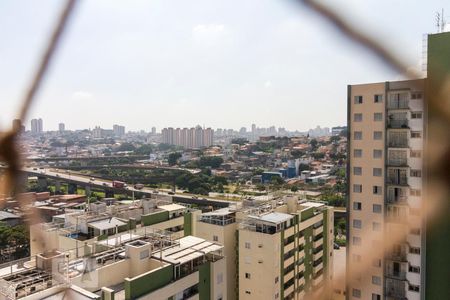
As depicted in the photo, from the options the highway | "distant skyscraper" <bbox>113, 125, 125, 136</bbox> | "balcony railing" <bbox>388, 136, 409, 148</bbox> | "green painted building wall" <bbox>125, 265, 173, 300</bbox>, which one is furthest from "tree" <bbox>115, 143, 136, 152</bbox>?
"balcony railing" <bbox>388, 136, 409, 148</bbox>

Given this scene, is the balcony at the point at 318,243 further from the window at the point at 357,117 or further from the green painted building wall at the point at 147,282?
the green painted building wall at the point at 147,282

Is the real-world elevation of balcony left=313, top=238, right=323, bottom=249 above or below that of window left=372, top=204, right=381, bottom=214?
below

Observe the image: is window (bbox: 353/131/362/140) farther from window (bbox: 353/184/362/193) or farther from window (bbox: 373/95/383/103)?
window (bbox: 353/184/362/193)

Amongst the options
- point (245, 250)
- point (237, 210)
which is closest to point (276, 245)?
Answer: point (245, 250)

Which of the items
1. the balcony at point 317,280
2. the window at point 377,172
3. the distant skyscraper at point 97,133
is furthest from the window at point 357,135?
the distant skyscraper at point 97,133

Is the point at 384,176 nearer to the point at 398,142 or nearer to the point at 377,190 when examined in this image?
the point at 377,190
